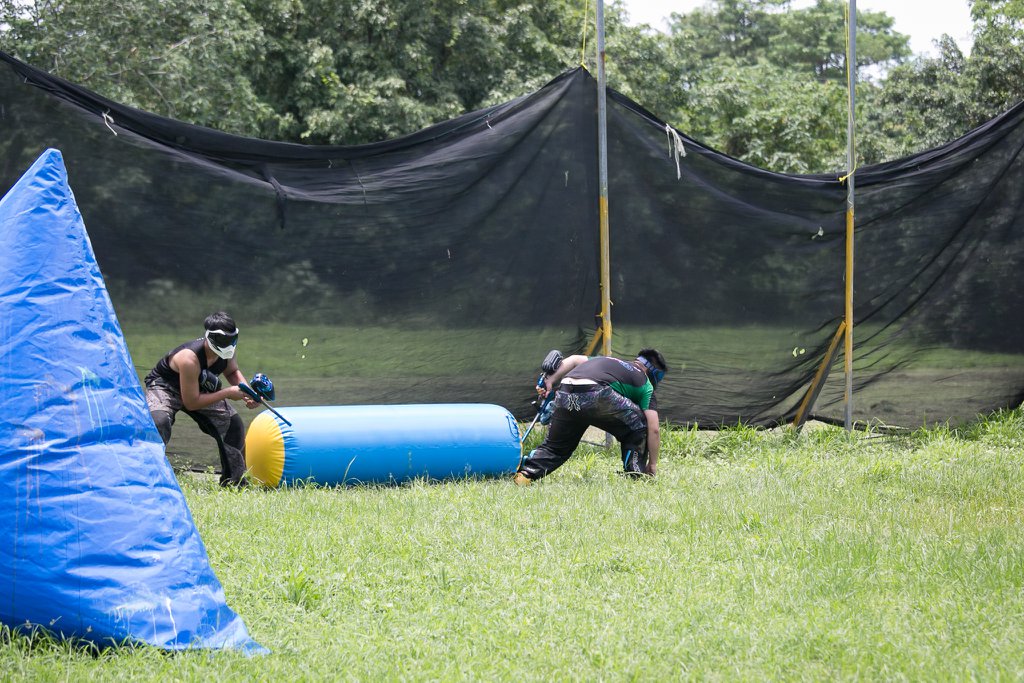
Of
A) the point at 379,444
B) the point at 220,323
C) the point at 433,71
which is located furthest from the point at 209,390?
the point at 433,71

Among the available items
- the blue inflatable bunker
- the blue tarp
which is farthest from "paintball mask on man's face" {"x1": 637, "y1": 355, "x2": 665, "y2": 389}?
the blue tarp

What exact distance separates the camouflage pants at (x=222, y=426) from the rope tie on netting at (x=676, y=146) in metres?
3.72

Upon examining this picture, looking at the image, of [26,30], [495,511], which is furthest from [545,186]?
[26,30]

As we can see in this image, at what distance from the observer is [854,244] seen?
26.9ft

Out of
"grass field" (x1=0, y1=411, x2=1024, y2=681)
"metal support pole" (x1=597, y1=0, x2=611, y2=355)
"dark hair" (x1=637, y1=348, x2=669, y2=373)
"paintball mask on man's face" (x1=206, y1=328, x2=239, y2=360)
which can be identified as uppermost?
"metal support pole" (x1=597, y1=0, x2=611, y2=355)

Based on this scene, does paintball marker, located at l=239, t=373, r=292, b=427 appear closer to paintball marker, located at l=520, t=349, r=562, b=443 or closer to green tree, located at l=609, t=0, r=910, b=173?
paintball marker, located at l=520, t=349, r=562, b=443

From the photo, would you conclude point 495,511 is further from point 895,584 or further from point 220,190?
point 220,190

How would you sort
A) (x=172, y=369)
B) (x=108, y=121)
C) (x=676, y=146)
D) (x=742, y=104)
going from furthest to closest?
(x=742, y=104) → (x=676, y=146) → (x=108, y=121) → (x=172, y=369)

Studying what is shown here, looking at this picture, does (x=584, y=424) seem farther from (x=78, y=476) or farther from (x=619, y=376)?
(x=78, y=476)

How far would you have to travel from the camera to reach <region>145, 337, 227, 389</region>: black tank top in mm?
6398

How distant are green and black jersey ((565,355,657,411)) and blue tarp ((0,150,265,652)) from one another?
338cm

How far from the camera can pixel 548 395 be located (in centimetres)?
731

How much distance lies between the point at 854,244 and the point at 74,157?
225 inches

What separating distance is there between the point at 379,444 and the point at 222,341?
115 cm
